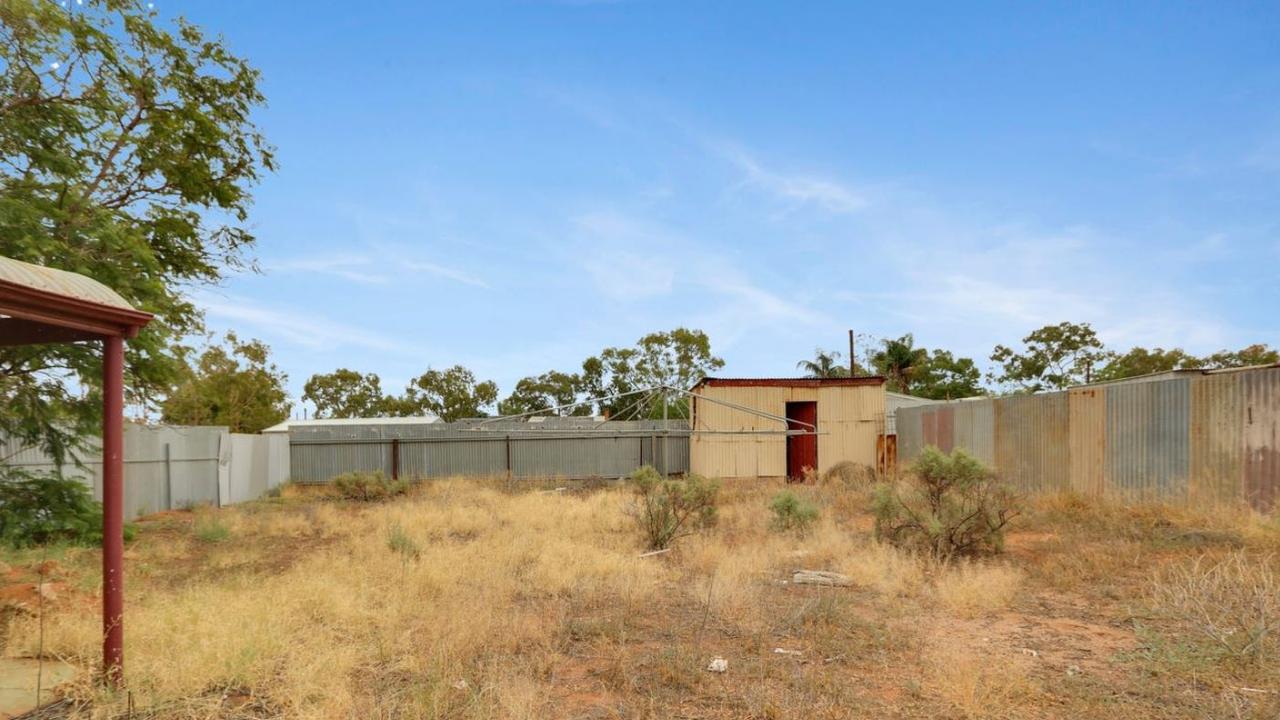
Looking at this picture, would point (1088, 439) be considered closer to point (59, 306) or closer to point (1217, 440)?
point (1217, 440)

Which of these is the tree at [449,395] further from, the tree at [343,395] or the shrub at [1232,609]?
the shrub at [1232,609]

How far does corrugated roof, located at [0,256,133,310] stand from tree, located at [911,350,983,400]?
42.9 metres

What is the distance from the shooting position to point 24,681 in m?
4.58

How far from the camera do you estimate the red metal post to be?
4.44 m

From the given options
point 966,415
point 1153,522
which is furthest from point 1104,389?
point 966,415

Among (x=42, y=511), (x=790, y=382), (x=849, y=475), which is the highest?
(x=790, y=382)

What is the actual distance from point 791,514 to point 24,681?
9.55 m

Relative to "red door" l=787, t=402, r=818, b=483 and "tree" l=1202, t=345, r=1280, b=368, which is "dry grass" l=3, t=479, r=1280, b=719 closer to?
"red door" l=787, t=402, r=818, b=483

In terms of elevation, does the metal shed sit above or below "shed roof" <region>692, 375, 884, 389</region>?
below

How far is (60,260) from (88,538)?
3572 millimetres

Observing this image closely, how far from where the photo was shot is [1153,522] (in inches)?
388

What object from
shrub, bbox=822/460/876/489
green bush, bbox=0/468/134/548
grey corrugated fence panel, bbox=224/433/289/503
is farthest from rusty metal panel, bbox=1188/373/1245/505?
grey corrugated fence panel, bbox=224/433/289/503

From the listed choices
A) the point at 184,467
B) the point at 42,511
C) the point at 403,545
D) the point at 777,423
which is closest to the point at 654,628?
the point at 403,545

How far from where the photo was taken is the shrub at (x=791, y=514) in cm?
1158
